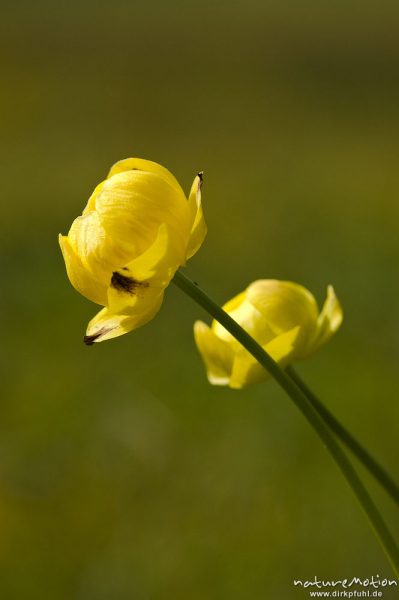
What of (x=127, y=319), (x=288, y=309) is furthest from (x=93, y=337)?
(x=288, y=309)

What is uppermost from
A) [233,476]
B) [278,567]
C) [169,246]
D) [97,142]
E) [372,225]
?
[97,142]

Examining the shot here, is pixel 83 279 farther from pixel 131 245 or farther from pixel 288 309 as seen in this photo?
pixel 288 309

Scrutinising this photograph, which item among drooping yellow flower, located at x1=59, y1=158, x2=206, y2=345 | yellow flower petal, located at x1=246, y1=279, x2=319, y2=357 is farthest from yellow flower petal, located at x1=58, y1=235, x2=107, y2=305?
yellow flower petal, located at x1=246, y1=279, x2=319, y2=357

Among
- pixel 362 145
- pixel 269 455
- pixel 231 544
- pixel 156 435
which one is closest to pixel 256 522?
pixel 231 544

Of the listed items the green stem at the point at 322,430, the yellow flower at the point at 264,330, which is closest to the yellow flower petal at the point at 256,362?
the yellow flower at the point at 264,330

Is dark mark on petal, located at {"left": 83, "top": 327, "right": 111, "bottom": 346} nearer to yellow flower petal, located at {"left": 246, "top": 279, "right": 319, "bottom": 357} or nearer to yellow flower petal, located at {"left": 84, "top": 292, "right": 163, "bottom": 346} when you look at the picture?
yellow flower petal, located at {"left": 84, "top": 292, "right": 163, "bottom": 346}

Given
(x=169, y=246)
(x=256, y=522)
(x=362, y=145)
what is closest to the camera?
(x=169, y=246)

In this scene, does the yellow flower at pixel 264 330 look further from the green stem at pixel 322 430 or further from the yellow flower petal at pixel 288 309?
the green stem at pixel 322 430

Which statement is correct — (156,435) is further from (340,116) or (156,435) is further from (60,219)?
(340,116)
